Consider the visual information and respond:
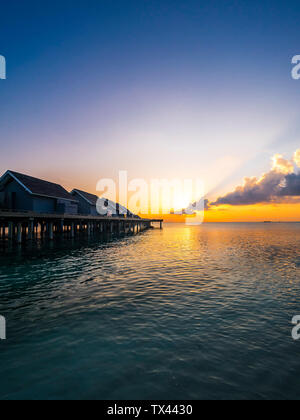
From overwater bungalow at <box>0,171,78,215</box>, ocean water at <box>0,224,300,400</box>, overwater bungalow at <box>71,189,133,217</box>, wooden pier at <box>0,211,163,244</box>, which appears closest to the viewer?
ocean water at <box>0,224,300,400</box>

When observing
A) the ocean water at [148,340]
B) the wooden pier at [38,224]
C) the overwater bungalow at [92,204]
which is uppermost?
the overwater bungalow at [92,204]

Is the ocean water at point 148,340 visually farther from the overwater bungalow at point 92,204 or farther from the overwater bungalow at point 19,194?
the overwater bungalow at point 92,204

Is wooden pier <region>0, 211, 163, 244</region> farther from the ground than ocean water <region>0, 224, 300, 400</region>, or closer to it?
farther from the ground

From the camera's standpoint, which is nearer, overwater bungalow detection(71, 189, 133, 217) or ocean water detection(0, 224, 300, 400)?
ocean water detection(0, 224, 300, 400)

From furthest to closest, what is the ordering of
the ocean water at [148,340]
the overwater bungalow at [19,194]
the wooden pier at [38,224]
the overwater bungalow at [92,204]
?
1. the overwater bungalow at [92,204]
2. the overwater bungalow at [19,194]
3. the wooden pier at [38,224]
4. the ocean water at [148,340]

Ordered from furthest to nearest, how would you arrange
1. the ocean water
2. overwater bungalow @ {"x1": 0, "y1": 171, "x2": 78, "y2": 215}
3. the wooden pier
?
overwater bungalow @ {"x1": 0, "y1": 171, "x2": 78, "y2": 215}, the wooden pier, the ocean water

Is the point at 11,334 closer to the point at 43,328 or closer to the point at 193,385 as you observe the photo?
the point at 43,328

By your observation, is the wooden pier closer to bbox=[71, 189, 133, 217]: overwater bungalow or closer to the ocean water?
bbox=[71, 189, 133, 217]: overwater bungalow

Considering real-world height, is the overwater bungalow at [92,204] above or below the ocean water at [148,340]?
above

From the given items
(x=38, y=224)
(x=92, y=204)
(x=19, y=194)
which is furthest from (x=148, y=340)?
(x=92, y=204)

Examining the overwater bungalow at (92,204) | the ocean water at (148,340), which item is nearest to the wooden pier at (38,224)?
the overwater bungalow at (92,204)

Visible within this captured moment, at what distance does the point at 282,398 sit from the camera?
3.86 m

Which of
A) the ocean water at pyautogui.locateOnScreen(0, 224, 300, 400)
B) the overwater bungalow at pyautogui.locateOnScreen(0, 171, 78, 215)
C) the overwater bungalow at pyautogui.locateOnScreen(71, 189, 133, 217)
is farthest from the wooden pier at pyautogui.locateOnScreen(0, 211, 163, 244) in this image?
the ocean water at pyautogui.locateOnScreen(0, 224, 300, 400)
